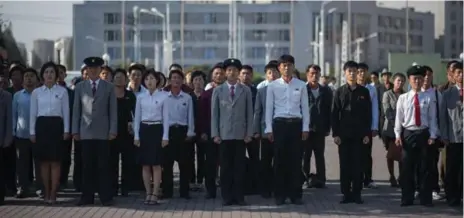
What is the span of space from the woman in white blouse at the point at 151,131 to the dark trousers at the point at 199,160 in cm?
147

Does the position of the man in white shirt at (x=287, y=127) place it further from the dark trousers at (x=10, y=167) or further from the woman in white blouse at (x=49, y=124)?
the dark trousers at (x=10, y=167)

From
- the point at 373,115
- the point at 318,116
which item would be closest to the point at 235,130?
the point at 373,115

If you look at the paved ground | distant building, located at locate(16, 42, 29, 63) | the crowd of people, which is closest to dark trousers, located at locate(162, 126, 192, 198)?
the crowd of people

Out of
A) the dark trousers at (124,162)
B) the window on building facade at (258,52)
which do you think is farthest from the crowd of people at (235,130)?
the window on building facade at (258,52)

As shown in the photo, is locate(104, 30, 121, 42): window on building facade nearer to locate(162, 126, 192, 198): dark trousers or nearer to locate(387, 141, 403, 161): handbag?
locate(387, 141, 403, 161): handbag

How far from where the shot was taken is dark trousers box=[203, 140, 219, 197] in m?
13.9

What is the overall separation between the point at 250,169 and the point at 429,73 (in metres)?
3.23

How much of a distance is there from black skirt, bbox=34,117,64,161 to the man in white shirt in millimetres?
3064

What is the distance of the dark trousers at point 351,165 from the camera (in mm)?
13250

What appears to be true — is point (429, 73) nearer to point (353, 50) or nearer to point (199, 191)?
point (199, 191)

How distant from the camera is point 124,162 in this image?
47.7ft

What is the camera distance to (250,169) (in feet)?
46.9

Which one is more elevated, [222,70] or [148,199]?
[222,70]

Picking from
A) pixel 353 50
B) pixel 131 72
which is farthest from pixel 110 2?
pixel 131 72
